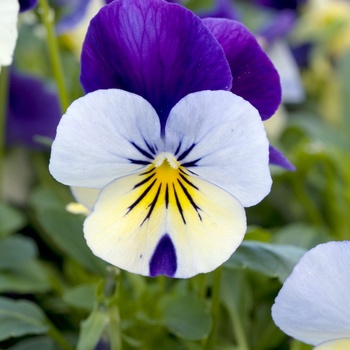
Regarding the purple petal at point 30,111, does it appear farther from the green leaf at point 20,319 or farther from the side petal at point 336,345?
the side petal at point 336,345

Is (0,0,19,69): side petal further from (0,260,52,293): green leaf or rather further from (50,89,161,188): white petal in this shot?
(0,260,52,293): green leaf

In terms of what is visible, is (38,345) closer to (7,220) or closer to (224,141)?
(7,220)

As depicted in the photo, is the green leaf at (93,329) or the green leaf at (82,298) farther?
the green leaf at (82,298)

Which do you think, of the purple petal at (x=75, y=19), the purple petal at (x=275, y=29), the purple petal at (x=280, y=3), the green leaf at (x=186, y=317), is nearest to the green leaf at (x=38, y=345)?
the green leaf at (x=186, y=317)

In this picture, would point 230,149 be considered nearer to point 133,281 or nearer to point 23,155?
point 133,281

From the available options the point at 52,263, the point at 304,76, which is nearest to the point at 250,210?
the point at 52,263

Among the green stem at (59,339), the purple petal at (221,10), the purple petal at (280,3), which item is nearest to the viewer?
the green stem at (59,339)
